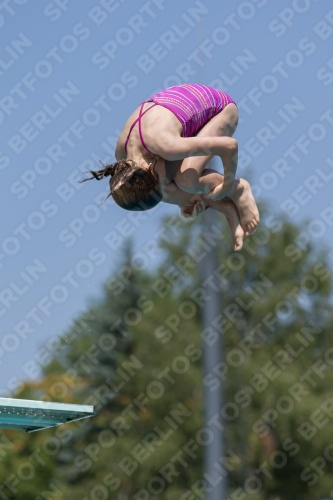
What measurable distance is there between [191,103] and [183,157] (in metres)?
0.40

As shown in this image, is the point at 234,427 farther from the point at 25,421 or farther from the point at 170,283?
the point at 25,421

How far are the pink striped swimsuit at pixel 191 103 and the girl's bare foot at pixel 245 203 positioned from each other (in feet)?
1.55

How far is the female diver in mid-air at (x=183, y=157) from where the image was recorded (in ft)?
14.9

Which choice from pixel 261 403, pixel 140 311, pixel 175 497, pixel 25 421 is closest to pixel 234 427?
pixel 261 403

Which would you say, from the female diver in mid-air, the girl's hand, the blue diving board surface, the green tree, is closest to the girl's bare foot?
the female diver in mid-air

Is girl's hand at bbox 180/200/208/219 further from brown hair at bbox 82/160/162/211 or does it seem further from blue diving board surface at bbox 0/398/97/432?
blue diving board surface at bbox 0/398/97/432

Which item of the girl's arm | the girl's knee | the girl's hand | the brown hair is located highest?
the girl's arm

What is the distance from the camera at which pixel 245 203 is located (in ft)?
→ 16.8

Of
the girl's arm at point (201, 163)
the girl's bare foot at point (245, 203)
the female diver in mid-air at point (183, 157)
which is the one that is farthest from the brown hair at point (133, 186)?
the girl's bare foot at point (245, 203)

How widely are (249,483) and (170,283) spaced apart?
5.40 m

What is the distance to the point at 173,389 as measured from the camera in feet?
68.5

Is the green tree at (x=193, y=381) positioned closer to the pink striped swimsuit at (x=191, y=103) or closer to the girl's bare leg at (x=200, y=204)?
the girl's bare leg at (x=200, y=204)

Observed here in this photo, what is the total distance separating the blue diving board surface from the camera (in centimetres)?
A: 473

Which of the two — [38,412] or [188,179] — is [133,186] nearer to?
[188,179]
